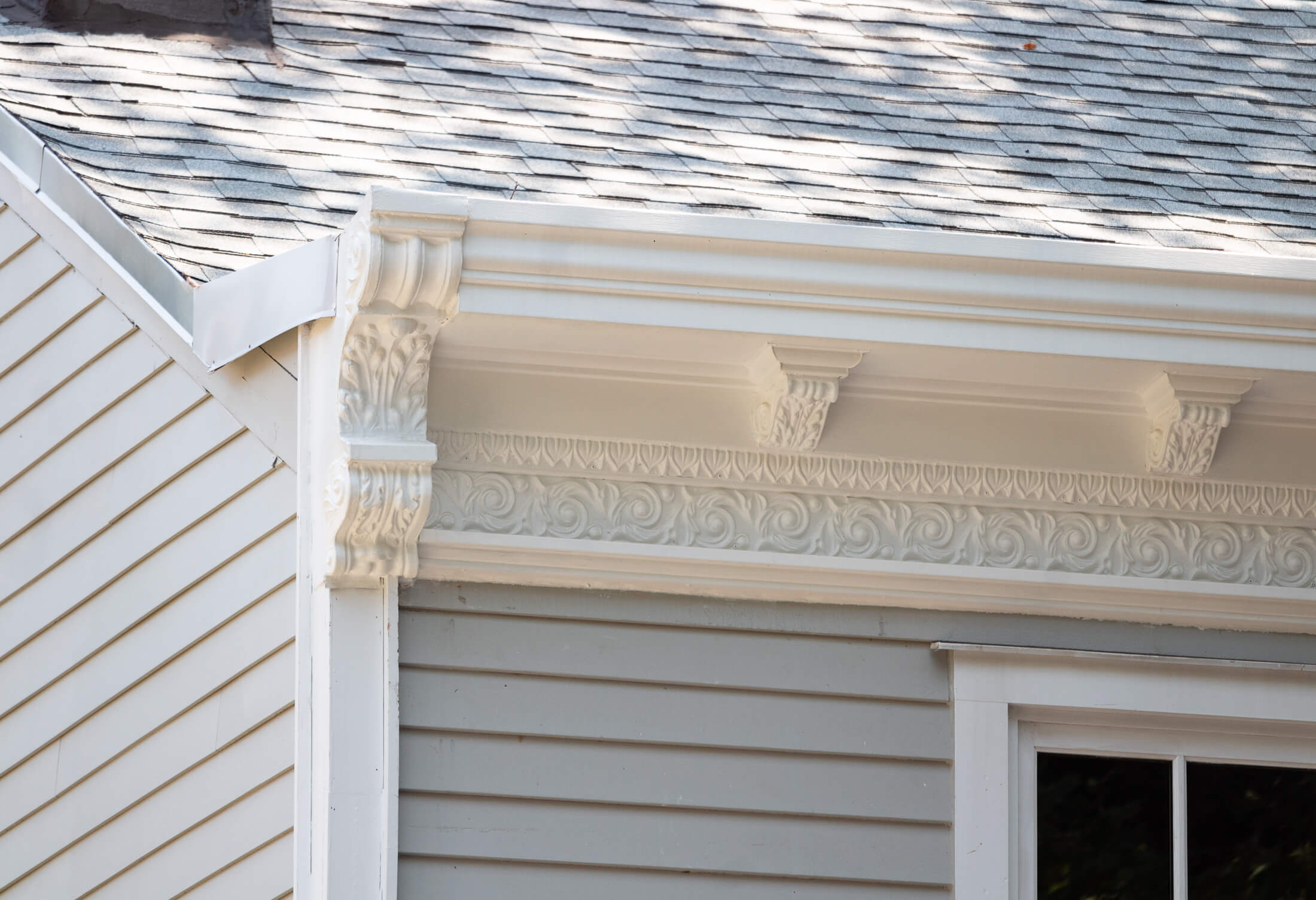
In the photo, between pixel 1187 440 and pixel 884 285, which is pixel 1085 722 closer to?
pixel 1187 440

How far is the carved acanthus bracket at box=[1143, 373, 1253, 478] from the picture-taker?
12.6ft

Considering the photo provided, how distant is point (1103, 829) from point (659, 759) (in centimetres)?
110

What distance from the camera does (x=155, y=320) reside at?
4109 mm

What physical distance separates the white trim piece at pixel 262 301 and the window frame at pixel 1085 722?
165 cm

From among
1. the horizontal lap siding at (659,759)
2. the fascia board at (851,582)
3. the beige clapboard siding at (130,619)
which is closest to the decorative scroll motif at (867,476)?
the fascia board at (851,582)

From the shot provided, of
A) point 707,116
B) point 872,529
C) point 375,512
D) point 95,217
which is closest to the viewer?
point 375,512

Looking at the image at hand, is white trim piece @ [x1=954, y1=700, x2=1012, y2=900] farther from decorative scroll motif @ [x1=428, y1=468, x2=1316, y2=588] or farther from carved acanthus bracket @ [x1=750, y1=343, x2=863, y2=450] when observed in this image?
carved acanthus bracket @ [x1=750, y1=343, x2=863, y2=450]

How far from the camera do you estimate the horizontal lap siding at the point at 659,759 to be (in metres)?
3.64

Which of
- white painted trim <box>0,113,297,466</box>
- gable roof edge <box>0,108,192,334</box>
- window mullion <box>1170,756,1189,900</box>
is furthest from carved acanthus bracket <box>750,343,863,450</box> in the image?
gable roof edge <box>0,108,192,334</box>

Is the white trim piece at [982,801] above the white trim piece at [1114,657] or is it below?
below

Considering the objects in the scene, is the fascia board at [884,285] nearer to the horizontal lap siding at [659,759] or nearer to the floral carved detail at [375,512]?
the floral carved detail at [375,512]

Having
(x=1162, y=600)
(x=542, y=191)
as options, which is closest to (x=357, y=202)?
(x=542, y=191)

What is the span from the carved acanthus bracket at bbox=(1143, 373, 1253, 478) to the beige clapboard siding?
80.2 inches

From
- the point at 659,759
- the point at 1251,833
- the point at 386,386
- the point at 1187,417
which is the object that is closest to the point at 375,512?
the point at 386,386
